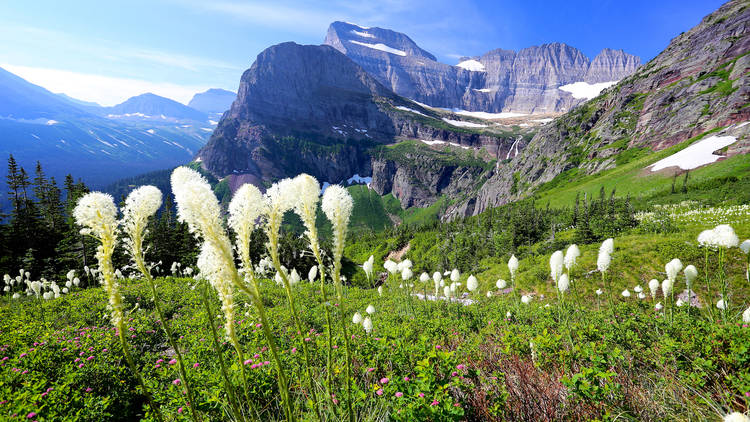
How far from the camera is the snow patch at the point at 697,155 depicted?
75625 mm

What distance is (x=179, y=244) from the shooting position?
140 ft

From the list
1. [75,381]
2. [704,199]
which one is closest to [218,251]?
[75,381]

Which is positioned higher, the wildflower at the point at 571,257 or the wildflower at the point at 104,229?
the wildflower at the point at 104,229

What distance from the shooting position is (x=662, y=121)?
113 m

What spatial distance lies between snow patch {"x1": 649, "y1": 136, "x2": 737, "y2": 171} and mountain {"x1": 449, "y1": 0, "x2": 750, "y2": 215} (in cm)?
32

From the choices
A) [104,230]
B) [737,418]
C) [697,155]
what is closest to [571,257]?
[737,418]

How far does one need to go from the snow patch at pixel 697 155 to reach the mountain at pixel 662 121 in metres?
0.32

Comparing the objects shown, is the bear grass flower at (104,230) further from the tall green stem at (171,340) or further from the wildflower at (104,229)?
the tall green stem at (171,340)

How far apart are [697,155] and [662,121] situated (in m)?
46.5

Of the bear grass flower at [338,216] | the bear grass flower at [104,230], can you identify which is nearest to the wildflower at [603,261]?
the bear grass flower at [338,216]

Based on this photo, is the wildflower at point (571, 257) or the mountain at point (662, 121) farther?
the mountain at point (662, 121)

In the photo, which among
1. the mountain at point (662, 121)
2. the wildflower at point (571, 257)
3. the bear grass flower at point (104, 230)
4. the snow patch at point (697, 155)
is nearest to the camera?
the bear grass flower at point (104, 230)

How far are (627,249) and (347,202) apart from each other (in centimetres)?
2766

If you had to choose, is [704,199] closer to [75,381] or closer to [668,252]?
[668,252]
